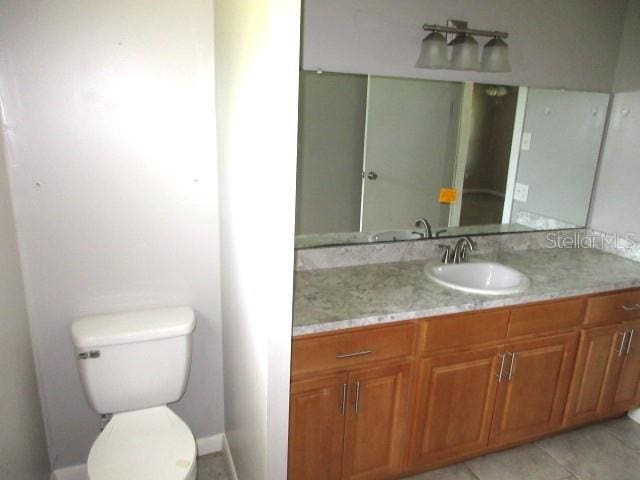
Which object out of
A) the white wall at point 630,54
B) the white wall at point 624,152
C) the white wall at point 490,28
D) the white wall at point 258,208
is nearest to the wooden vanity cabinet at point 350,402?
the white wall at point 258,208

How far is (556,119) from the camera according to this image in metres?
2.49

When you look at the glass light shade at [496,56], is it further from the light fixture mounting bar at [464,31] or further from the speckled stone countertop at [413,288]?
the speckled stone countertop at [413,288]

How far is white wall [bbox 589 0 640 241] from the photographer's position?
7.89ft

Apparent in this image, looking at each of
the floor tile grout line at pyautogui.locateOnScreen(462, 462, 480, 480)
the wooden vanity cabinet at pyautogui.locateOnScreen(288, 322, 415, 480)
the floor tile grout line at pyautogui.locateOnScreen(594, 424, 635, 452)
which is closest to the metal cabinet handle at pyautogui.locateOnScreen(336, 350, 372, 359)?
the wooden vanity cabinet at pyautogui.locateOnScreen(288, 322, 415, 480)

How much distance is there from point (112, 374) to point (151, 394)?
0.17m

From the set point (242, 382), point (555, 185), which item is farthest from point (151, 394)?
point (555, 185)

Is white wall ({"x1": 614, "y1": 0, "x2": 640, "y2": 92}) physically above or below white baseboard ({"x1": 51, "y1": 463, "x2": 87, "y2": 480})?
above

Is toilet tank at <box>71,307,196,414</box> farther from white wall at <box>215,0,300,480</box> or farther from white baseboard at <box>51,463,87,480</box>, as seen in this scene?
white baseboard at <box>51,463,87,480</box>

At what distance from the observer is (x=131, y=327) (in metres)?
1.66

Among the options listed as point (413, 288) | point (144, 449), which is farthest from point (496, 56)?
point (144, 449)

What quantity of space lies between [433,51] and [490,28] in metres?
0.41

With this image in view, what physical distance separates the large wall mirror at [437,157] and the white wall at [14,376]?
111cm

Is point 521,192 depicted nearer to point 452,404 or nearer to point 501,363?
point 501,363

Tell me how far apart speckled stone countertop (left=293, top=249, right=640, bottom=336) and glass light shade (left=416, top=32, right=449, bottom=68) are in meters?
0.95
